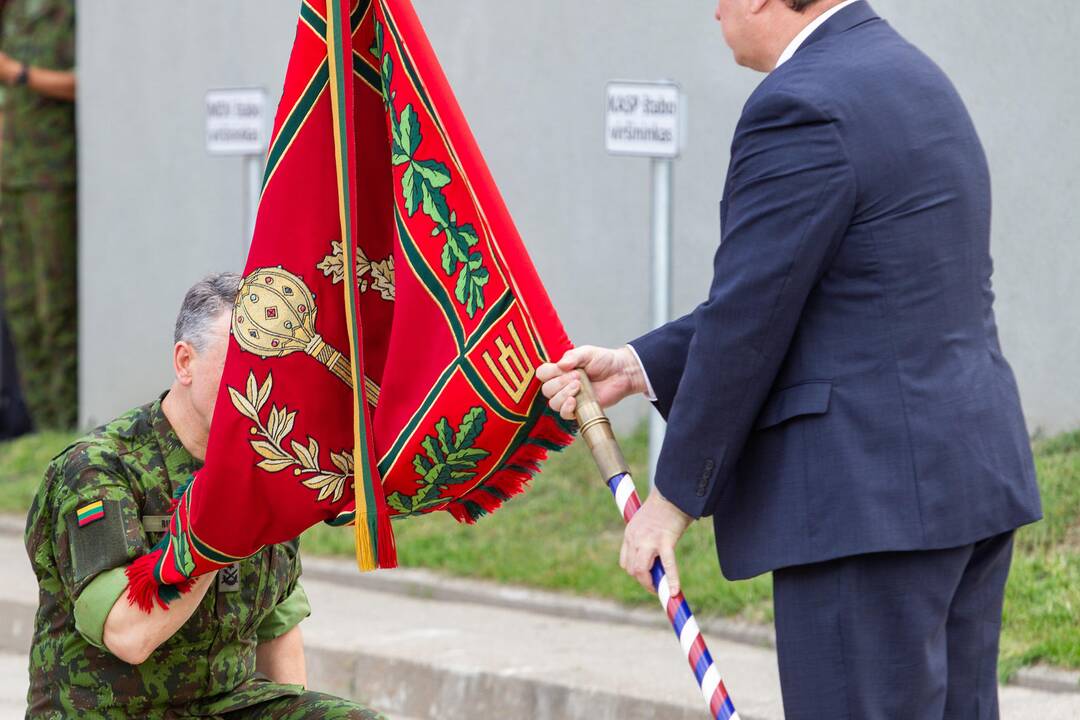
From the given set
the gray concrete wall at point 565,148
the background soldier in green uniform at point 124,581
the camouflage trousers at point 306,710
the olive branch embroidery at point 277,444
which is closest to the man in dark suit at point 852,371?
the olive branch embroidery at point 277,444

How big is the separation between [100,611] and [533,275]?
982 millimetres

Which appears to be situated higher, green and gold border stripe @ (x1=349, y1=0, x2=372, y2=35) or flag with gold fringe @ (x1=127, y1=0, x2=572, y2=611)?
green and gold border stripe @ (x1=349, y1=0, x2=372, y2=35)

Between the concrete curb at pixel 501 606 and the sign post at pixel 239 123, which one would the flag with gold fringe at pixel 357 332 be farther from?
the sign post at pixel 239 123

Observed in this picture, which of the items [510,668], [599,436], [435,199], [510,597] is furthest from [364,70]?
[510,597]

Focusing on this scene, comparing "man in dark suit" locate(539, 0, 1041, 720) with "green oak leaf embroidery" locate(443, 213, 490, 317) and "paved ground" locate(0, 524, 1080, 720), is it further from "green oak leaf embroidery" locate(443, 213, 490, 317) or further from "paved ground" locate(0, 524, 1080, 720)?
"paved ground" locate(0, 524, 1080, 720)

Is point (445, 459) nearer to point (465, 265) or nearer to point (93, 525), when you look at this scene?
point (465, 265)

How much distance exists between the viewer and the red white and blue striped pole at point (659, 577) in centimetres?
288

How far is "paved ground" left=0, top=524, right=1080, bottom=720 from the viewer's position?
507 centimetres

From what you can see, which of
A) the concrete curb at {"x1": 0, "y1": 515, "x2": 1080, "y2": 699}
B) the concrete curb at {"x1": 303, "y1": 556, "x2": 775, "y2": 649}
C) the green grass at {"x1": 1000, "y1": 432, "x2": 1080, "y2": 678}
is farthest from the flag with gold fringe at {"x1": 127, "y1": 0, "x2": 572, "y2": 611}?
the concrete curb at {"x1": 303, "y1": 556, "x2": 775, "y2": 649}

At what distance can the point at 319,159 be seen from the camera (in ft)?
10.3

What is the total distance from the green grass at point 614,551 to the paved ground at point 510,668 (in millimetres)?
174

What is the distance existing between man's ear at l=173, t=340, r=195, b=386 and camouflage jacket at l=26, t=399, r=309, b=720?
0.09 meters

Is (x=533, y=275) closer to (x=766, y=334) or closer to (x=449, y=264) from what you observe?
(x=449, y=264)

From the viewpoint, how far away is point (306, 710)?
3494mm
